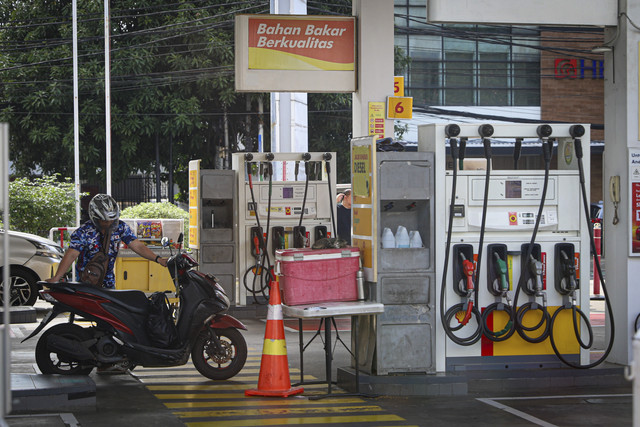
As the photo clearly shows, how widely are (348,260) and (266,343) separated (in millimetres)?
1110

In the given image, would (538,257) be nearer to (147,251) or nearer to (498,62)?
(147,251)

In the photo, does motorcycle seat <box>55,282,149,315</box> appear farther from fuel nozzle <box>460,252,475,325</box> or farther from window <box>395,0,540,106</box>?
window <box>395,0,540,106</box>

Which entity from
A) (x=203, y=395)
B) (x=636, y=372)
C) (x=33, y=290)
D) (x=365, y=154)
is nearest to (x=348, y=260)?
(x=365, y=154)

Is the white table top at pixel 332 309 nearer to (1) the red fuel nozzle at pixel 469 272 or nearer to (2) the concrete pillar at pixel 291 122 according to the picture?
(1) the red fuel nozzle at pixel 469 272

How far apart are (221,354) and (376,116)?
4.59 meters

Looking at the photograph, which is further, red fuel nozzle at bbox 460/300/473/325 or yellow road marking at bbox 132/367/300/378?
yellow road marking at bbox 132/367/300/378

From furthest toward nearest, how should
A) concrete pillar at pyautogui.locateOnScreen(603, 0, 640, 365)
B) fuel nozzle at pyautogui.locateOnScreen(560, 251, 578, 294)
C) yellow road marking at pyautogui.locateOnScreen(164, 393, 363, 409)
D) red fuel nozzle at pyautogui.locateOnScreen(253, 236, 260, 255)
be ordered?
1. red fuel nozzle at pyautogui.locateOnScreen(253, 236, 260, 255)
2. concrete pillar at pyautogui.locateOnScreen(603, 0, 640, 365)
3. fuel nozzle at pyautogui.locateOnScreen(560, 251, 578, 294)
4. yellow road marking at pyautogui.locateOnScreen(164, 393, 363, 409)

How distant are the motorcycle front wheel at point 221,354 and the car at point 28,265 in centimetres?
706

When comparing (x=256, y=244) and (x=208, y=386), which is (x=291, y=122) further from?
(x=208, y=386)

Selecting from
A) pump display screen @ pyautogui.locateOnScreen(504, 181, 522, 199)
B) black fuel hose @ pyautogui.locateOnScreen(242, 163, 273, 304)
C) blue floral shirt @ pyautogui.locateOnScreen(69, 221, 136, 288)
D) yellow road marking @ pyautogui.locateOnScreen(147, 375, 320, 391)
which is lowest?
yellow road marking @ pyautogui.locateOnScreen(147, 375, 320, 391)

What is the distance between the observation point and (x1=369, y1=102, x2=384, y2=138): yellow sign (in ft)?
43.5

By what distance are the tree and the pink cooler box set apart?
2329 cm

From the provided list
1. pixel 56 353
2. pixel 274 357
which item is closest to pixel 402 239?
pixel 274 357

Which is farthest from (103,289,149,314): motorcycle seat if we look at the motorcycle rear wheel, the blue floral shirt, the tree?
the tree
